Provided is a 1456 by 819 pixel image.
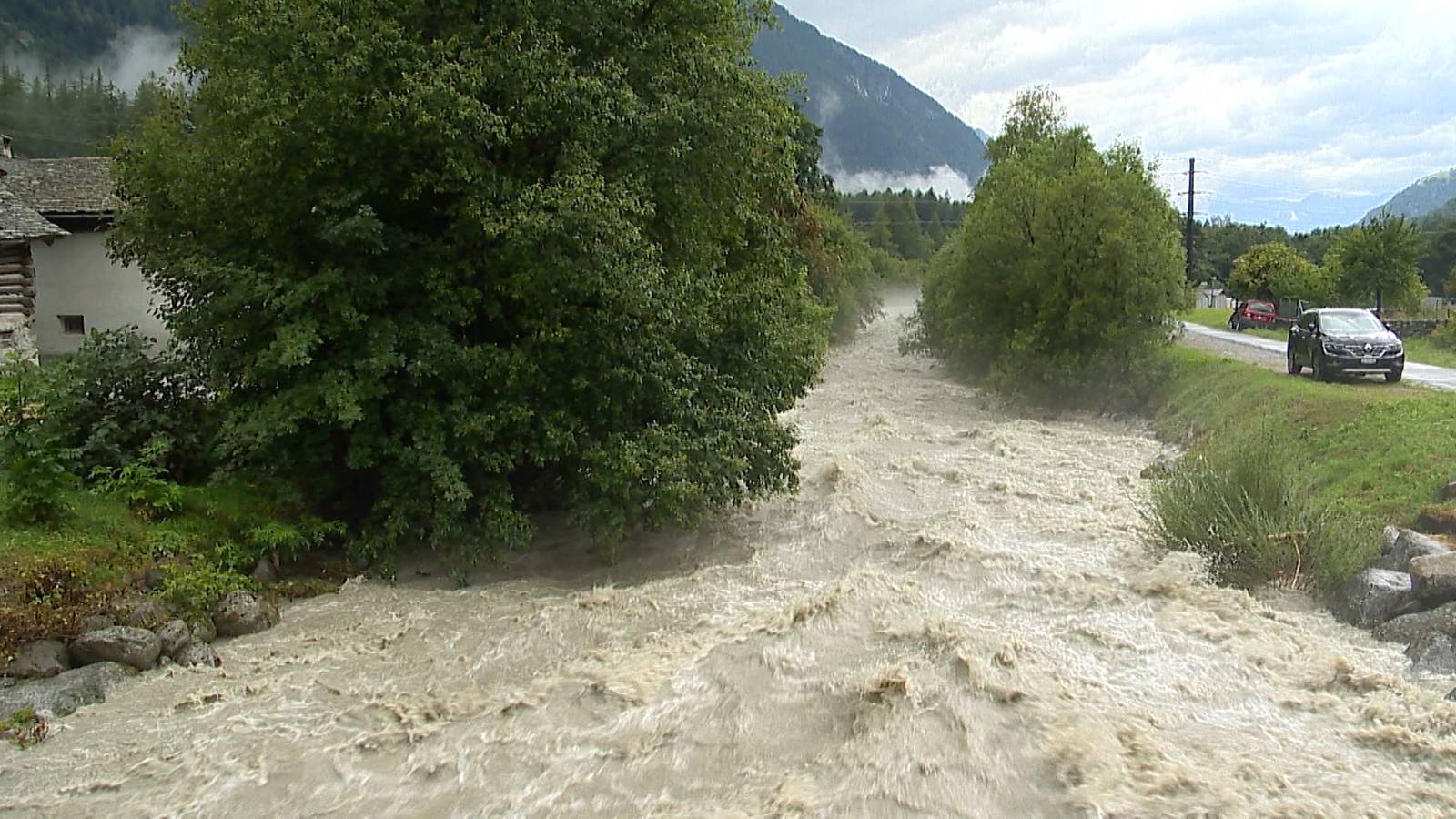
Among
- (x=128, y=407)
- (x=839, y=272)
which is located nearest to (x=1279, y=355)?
(x=839, y=272)

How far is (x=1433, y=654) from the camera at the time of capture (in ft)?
29.5

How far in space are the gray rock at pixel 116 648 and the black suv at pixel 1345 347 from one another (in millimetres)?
21771

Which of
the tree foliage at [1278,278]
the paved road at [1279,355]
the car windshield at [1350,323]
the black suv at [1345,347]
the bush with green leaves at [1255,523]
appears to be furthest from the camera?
the tree foliage at [1278,278]

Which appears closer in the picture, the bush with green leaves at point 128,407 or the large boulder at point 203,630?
the large boulder at point 203,630

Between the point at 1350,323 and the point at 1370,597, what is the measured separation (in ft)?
48.8

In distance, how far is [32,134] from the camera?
6438 cm

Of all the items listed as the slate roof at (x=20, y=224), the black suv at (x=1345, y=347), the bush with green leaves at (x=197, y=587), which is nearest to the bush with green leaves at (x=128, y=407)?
the bush with green leaves at (x=197, y=587)

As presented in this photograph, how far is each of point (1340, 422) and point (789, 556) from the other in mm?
10254

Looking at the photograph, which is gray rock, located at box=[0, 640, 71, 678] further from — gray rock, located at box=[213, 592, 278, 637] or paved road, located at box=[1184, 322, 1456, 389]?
paved road, located at box=[1184, 322, 1456, 389]

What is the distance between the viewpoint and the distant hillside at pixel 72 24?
93.9m

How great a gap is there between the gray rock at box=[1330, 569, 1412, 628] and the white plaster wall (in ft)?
85.7

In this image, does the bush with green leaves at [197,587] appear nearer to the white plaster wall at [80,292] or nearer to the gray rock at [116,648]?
the gray rock at [116,648]

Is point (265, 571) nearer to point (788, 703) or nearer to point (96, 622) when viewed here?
point (96, 622)

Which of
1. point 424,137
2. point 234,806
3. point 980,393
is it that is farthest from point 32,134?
point 234,806
